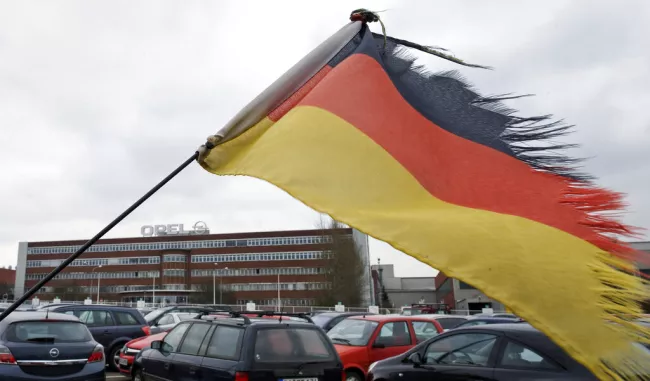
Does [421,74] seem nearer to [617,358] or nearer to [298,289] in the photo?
[617,358]

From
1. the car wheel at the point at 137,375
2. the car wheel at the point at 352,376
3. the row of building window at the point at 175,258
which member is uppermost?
the row of building window at the point at 175,258

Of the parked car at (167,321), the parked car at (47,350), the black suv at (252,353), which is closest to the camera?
the black suv at (252,353)

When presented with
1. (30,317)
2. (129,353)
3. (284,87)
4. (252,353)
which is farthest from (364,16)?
(129,353)

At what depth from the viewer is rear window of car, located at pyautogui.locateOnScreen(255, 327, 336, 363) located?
684 cm

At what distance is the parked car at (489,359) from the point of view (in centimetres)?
565

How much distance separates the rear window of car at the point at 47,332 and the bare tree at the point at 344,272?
54.7 m

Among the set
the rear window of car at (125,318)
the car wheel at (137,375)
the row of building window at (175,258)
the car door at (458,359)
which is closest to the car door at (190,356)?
the car wheel at (137,375)

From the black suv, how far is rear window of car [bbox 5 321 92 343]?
1890mm

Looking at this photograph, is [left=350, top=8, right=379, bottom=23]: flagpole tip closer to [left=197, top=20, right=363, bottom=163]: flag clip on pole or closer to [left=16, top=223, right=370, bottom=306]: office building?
[left=197, top=20, right=363, bottom=163]: flag clip on pole

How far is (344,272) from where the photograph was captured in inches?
2520

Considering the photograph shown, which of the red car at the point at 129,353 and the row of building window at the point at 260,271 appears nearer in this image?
the red car at the point at 129,353

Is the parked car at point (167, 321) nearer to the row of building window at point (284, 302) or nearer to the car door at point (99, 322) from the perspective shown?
the car door at point (99, 322)

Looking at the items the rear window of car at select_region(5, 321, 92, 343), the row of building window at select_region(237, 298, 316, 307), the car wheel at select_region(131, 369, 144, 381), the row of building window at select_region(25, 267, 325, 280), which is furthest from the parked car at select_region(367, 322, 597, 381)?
the row of building window at select_region(25, 267, 325, 280)

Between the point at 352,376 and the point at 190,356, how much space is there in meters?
3.64
